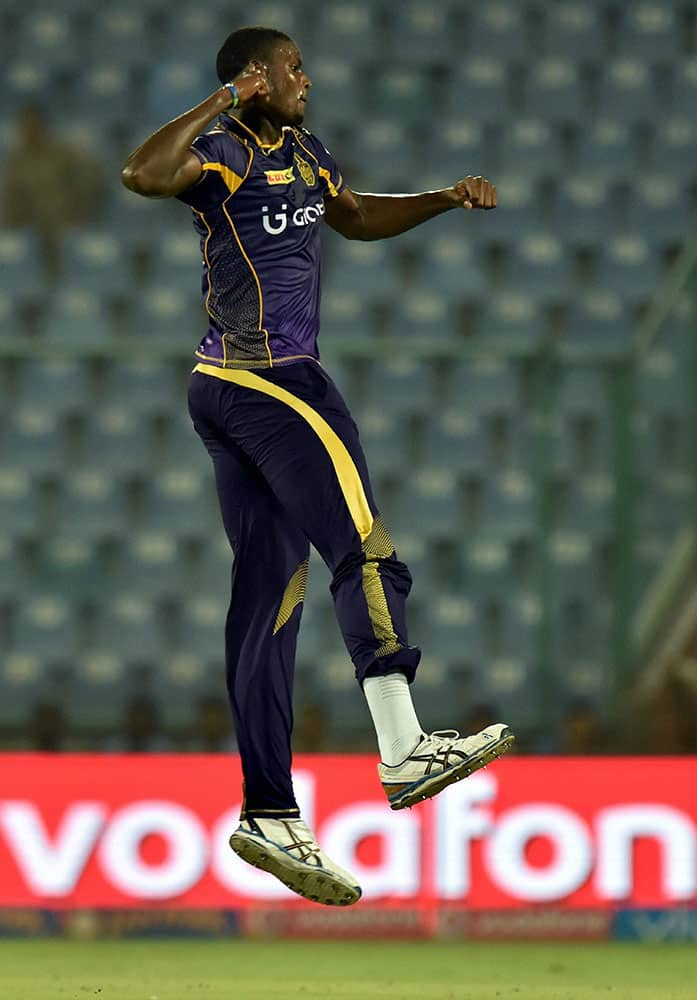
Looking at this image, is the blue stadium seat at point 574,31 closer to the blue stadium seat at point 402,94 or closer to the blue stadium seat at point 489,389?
the blue stadium seat at point 402,94

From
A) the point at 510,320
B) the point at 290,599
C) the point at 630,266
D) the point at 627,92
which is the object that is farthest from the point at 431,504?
the point at 290,599

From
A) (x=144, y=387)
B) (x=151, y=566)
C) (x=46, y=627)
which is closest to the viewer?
(x=46, y=627)

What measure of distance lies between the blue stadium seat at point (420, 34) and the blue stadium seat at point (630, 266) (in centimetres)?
170

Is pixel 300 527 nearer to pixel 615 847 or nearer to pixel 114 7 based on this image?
pixel 615 847

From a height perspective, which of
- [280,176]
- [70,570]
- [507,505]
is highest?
[280,176]

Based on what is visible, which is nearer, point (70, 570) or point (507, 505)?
point (70, 570)

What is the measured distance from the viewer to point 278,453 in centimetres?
462

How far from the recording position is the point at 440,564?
31.7 feet

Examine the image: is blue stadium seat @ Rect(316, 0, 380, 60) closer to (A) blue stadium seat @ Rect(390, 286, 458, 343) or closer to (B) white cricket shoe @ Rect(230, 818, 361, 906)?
(A) blue stadium seat @ Rect(390, 286, 458, 343)

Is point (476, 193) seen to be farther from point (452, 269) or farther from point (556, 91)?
point (556, 91)

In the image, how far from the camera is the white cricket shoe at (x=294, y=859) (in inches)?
185

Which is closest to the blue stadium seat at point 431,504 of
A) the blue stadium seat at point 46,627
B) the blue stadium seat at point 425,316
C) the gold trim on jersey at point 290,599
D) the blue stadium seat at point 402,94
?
the blue stadium seat at point 425,316

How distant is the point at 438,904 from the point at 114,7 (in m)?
6.42

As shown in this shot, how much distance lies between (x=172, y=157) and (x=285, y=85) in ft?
1.48
